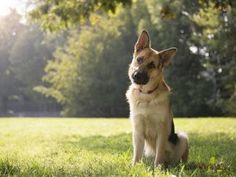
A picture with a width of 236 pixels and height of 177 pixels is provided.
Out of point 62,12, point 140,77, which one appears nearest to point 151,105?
point 140,77

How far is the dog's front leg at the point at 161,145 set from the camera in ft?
20.4

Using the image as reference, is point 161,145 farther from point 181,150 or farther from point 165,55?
point 165,55

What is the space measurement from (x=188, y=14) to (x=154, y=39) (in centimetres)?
380

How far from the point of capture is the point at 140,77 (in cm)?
612

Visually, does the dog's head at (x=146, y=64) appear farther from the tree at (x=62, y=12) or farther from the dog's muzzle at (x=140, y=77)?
the tree at (x=62, y=12)

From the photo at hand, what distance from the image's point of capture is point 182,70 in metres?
37.9

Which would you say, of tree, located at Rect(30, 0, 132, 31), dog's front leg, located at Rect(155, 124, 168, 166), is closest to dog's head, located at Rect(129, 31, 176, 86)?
dog's front leg, located at Rect(155, 124, 168, 166)

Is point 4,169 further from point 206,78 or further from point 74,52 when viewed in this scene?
point 74,52

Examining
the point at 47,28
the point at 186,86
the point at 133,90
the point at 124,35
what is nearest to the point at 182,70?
the point at 186,86

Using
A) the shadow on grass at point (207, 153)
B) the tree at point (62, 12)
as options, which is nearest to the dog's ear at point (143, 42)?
the shadow on grass at point (207, 153)

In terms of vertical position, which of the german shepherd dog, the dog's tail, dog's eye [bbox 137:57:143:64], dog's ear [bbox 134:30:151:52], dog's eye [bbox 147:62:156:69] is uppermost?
dog's ear [bbox 134:30:151:52]

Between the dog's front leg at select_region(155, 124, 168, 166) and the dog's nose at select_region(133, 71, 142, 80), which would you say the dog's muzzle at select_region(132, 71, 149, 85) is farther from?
the dog's front leg at select_region(155, 124, 168, 166)

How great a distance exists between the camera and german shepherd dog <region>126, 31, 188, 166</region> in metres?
6.20

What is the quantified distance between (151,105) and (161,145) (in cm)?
56
